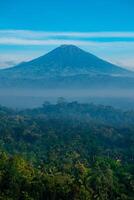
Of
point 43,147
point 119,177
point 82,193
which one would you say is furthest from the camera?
point 43,147

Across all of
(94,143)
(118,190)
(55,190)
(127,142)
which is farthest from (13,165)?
(127,142)

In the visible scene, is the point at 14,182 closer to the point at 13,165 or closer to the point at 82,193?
the point at 13,165

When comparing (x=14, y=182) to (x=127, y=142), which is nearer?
(x=14, y=182)

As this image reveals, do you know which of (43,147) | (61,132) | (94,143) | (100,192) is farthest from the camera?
(61,132)

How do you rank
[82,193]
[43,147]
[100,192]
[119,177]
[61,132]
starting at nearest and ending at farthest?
1. [82,193]
2. [100,192]
3. [119,177]
4. [43,147]
5. [61,132]

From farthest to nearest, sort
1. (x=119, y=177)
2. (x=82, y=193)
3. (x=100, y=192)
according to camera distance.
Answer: (x=119, y=177) → (x=100, y=192) → (x=82, y=193)

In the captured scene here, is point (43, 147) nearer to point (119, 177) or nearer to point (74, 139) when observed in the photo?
point (74, 139)

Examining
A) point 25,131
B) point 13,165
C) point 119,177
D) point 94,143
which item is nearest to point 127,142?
point 94,143

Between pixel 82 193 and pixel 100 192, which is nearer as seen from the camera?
pixel 82 193
